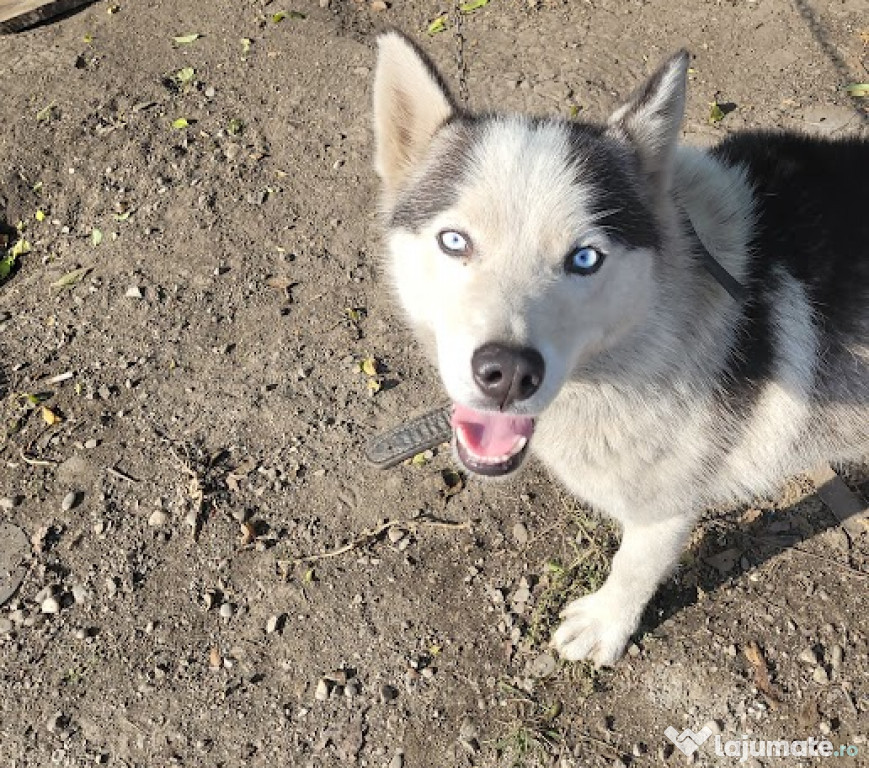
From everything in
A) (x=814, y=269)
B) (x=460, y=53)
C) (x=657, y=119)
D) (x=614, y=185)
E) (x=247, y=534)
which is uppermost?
(x=657, y=119)

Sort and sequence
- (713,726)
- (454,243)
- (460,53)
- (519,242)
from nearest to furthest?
(519,242)
(454,243)
(713,726)
(460,53)

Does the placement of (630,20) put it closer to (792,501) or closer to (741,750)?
(792,501)

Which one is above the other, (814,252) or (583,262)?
(583,262)

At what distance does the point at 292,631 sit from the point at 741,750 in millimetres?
2032

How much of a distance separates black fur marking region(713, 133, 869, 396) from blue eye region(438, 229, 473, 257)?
1.00 m

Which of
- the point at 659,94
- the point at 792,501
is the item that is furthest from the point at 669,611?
the point at 659,94

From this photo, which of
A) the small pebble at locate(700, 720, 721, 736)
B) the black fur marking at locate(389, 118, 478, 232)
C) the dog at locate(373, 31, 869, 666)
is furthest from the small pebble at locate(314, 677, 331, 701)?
the black fur marking at locate(389, 118, 478, 232)

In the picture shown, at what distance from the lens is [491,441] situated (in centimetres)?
250

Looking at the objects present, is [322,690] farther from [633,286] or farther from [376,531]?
[633,286]

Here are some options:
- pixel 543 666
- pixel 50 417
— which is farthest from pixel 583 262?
pixel 50 417

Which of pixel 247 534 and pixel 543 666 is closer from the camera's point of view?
pixel 543 666

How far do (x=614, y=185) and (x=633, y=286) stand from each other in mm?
353

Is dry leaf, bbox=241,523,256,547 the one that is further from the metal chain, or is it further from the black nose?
the metal chain

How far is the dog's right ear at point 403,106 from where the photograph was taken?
101 inches
